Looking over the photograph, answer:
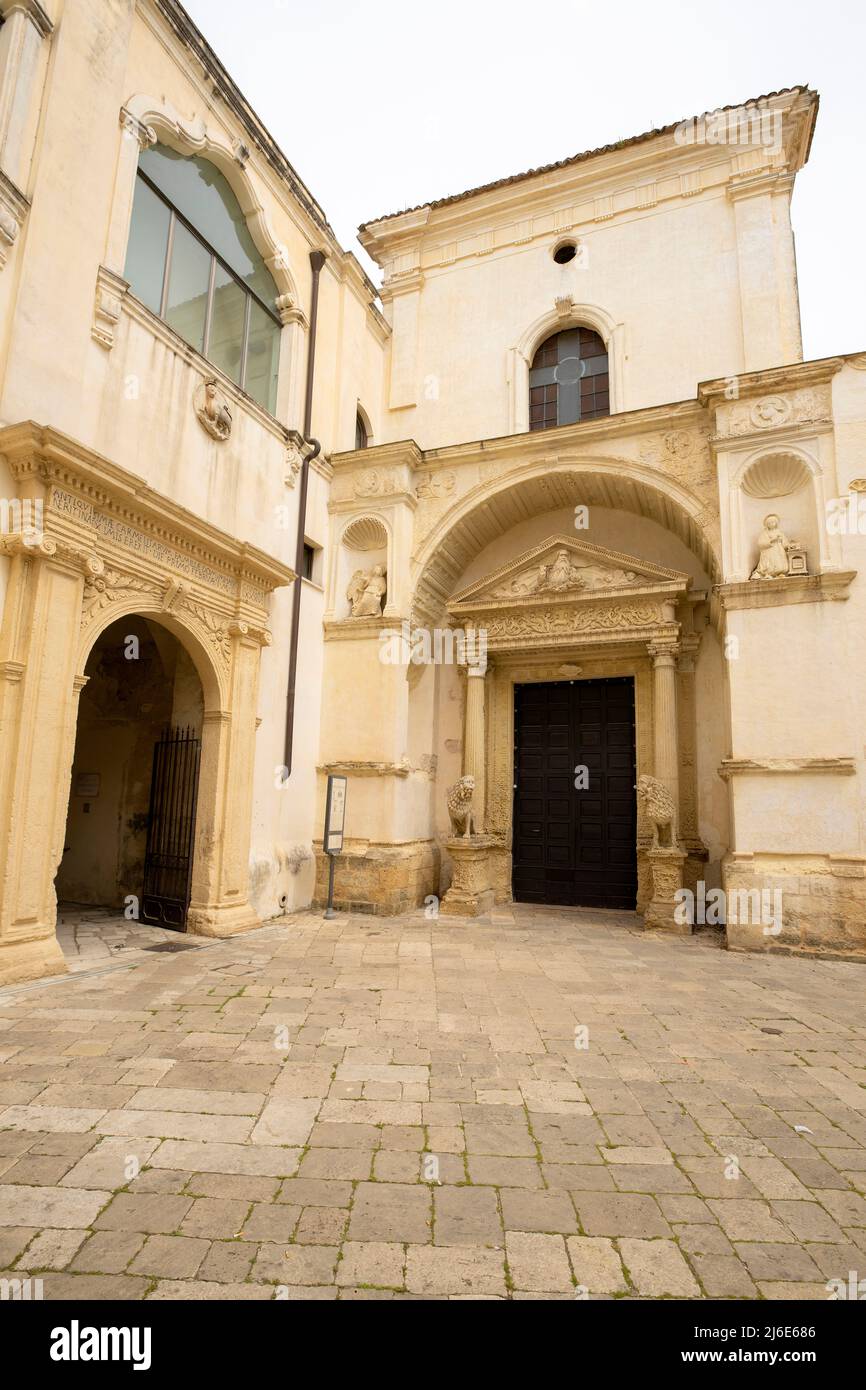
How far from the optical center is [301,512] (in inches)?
378

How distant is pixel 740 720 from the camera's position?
25.7ft

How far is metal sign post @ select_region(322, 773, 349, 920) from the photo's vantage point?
865cm

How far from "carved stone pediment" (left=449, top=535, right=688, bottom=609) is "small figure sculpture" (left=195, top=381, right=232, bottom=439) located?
4156 millimetres

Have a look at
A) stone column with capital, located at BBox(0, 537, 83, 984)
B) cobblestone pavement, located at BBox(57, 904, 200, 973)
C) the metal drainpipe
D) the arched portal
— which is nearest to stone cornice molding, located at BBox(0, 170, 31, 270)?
stone column with capital, located at BBox(0, 537, 83, 984)

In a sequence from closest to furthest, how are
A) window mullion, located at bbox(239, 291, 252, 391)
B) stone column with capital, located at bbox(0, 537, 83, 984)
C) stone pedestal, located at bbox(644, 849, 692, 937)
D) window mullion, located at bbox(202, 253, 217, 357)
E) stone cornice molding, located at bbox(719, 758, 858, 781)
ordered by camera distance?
stone column with capital, located at bbox(0, 537, 83, 984) → stone cornice molding, located at bbox(719, 758, 858, 781) → window mullion, located at bbox(202, 253, 217, 357) → stone pedestal, located at bbox(644, 849, 692, 937) → window mullion, located at bbox(239, 291, 252, 391)

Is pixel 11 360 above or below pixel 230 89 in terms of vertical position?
below

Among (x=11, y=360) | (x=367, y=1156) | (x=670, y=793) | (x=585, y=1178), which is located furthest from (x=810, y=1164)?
(x=11, y=360)

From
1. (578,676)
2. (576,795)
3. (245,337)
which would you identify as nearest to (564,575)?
(578,676)

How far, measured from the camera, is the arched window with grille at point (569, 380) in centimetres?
1098

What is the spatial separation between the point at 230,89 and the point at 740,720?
9511 mm

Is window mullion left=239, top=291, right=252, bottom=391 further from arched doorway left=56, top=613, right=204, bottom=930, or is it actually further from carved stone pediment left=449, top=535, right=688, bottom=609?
carved stone pediment left=449, top=535, right=688, bottom=609

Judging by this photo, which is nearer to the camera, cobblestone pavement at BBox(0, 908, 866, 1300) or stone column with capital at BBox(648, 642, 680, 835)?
cobblestone pavement at BBox(0, 908, 866, 1300)

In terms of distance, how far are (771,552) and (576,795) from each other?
431 centimetres
